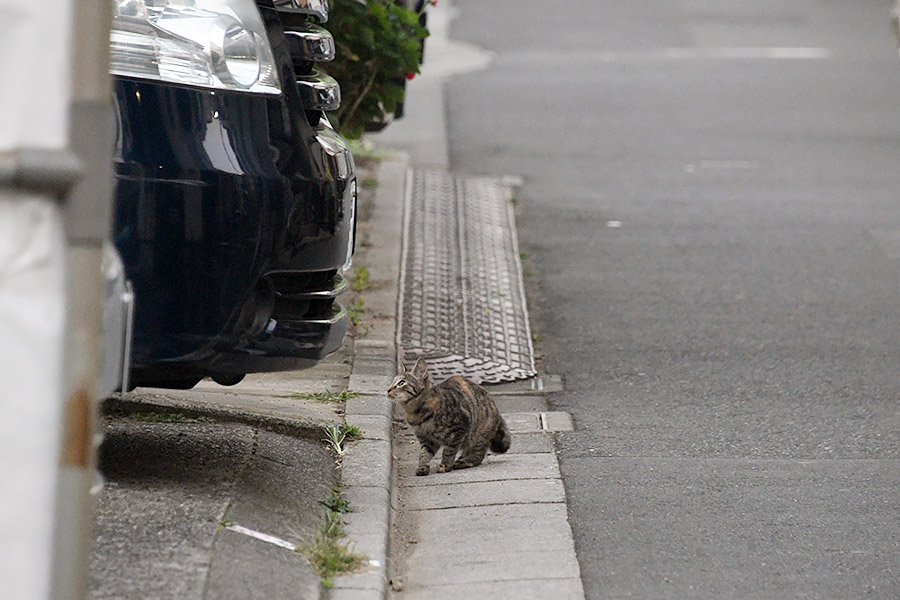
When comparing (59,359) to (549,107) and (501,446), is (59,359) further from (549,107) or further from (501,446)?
(549,107)

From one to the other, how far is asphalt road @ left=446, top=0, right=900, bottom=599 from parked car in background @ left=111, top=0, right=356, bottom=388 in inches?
53.4

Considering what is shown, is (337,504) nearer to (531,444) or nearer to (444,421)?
(444,421)

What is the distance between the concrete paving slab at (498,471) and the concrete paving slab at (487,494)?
60 millimetres

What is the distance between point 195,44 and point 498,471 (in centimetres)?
223

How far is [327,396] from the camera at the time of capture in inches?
221

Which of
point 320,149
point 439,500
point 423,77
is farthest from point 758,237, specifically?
point 423,77

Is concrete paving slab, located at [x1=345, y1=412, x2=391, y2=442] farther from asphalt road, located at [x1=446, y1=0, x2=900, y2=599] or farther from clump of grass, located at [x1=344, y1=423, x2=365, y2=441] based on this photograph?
asphalt road, located at [x1=446, y1=0, x2=900, y2=599]

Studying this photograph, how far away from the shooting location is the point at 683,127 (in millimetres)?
13750

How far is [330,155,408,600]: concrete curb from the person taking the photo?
3.85 meters

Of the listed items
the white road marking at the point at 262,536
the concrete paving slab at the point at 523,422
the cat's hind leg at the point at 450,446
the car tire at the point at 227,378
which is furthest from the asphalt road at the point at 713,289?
the car tire at the point at 227,378

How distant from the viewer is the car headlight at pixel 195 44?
3.64 m

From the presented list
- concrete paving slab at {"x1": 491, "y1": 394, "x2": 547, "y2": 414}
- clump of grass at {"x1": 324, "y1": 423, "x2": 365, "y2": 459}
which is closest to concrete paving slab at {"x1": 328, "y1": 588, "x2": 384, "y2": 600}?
clump of grass at {"x1": 324, "y1": 423, "x2": 365, "y2": 459}

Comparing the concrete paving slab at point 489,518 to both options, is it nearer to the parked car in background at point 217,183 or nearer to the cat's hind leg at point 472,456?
the cat's hind leg at point 472,456

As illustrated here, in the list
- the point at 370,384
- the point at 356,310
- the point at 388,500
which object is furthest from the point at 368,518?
the point at 356,310
